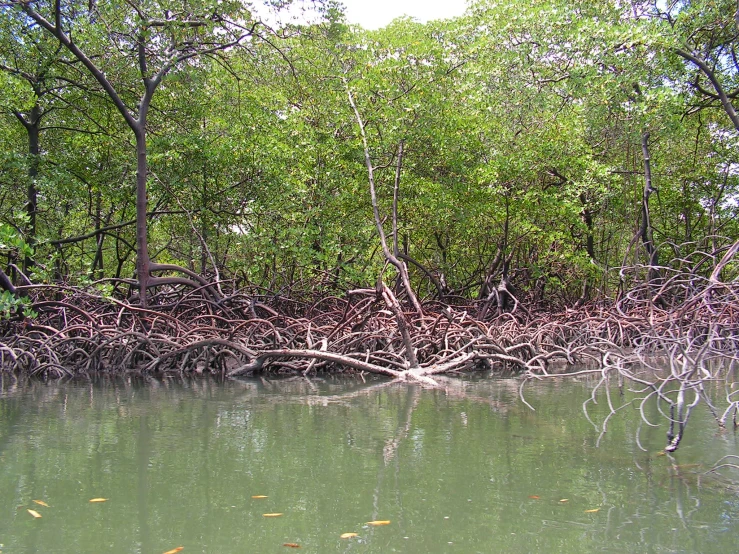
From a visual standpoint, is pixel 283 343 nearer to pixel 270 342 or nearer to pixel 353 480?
pixel 270 342

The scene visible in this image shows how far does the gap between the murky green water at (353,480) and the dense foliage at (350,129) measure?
4.13m

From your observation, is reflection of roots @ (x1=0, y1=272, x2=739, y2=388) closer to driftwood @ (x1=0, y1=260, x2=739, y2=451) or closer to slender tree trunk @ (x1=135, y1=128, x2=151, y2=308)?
driftwood @ (x1=0, y1=260, x2=739, y2=451)

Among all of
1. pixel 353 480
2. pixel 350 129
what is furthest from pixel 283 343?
pixel 350 129

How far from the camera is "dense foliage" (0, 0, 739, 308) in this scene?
8875 mm

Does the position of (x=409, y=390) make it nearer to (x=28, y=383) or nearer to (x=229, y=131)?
(x=28, y=383)

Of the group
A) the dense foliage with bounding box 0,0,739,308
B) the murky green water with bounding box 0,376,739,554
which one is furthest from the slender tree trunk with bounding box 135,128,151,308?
the murky green water with bounding box 0,376,739,554

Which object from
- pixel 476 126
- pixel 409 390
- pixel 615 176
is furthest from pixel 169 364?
pixel 615 176

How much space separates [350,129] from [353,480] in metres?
8.47

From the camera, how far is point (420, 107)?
998cm

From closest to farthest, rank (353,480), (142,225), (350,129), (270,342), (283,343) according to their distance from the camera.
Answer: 1. (353,480)
2. (283,343)
3. (270,342)
4. (142,225)
5. (350,129)

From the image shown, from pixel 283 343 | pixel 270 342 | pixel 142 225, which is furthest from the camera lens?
pixel 142 225

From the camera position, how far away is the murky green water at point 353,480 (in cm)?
253

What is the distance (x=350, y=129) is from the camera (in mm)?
11008

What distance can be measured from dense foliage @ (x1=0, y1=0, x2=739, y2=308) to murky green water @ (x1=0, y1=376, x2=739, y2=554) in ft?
13.5
